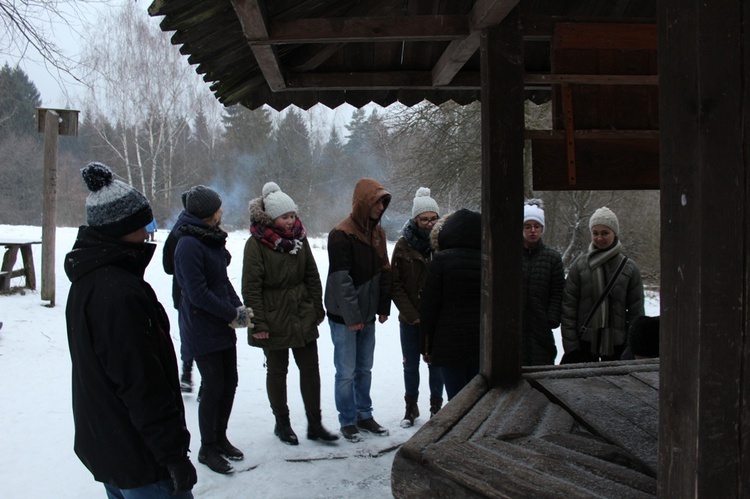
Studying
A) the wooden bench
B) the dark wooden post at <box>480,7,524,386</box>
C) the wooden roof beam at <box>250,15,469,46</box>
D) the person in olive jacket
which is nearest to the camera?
the dark wooden post at <box>480,7,524,386</box>

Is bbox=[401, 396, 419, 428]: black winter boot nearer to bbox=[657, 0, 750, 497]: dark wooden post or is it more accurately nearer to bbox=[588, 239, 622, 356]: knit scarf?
bbox=[588, 239, 622, 356]: knit scarf

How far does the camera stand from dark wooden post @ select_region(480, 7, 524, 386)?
2881mm

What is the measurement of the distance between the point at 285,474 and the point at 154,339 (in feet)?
7.16

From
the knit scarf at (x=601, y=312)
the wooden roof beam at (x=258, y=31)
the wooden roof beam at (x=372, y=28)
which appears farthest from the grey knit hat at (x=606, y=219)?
the wooden roof beam at (x=258, y=31)

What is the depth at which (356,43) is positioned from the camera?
3924 mm

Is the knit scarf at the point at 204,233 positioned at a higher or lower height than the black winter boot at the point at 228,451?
higher

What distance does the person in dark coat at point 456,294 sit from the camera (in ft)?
13.3

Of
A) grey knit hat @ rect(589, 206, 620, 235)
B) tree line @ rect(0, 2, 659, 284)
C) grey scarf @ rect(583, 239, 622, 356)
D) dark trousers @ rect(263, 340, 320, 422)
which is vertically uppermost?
tree line @ rect(0, 2, 659, 284)

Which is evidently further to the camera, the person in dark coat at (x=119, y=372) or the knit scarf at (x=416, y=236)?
the knit scarf at (x=416, y=236)

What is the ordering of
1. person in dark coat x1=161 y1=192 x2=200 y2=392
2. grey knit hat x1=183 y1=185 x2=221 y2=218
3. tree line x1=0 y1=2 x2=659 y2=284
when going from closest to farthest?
grey knit hat x1=183 y1=185 x2=221 y2=218 → person in dark coat x1=161 y1=192 x2=200 y2=392 → tree line x1=0 y1=2 x2=659 y2=284

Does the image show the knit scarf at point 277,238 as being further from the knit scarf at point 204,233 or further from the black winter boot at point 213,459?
the black winter boot at point 213,459

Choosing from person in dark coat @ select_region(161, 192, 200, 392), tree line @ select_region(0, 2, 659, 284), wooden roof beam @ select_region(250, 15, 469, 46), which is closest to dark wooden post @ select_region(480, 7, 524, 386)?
wooden roof beam @ select_region(250, 15, 469, 46)

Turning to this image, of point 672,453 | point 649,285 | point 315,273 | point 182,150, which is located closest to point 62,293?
point 315,273

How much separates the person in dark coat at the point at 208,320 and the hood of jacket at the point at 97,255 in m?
1.76
